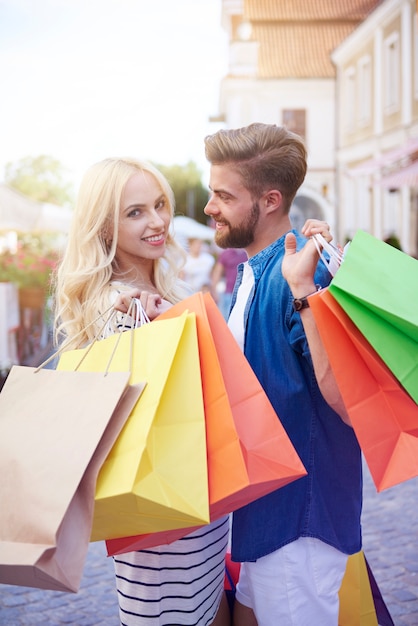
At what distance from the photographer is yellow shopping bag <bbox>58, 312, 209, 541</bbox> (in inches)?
69.0

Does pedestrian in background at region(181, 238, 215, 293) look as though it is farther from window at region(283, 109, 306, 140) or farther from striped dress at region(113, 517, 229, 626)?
window at region(283, 109, 306, 140)

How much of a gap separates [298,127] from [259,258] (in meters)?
32.2

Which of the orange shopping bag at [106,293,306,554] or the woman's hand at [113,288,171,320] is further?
the woman's hand at [113,288,171,320]

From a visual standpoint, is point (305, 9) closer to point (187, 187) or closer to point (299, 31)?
point (299, 31)

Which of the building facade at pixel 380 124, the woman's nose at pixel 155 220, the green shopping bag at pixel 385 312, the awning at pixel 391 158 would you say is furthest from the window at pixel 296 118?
the green shopping bag at pixel 385 312

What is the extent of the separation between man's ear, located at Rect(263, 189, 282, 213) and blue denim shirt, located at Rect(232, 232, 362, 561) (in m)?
0.22

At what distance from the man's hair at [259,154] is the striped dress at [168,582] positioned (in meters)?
1.12

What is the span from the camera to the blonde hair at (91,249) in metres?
2.72

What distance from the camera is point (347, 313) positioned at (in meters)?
1.89

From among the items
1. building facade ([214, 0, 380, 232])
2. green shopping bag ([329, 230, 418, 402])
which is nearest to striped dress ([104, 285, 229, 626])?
green shopping bag ([329, 230, 418, 402])

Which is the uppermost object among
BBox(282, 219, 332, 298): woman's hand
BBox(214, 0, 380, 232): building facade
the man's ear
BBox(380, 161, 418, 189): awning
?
BBox(214, 0, 380, 232): building facade

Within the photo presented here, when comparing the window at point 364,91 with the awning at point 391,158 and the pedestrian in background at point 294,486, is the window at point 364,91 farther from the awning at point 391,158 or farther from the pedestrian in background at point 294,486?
the pedestrian in background at point 294,486

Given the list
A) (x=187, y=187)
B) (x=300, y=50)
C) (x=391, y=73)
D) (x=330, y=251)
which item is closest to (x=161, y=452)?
(x=330, y=251)

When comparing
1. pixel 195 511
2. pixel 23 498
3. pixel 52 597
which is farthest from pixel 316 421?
pixel 52 597
